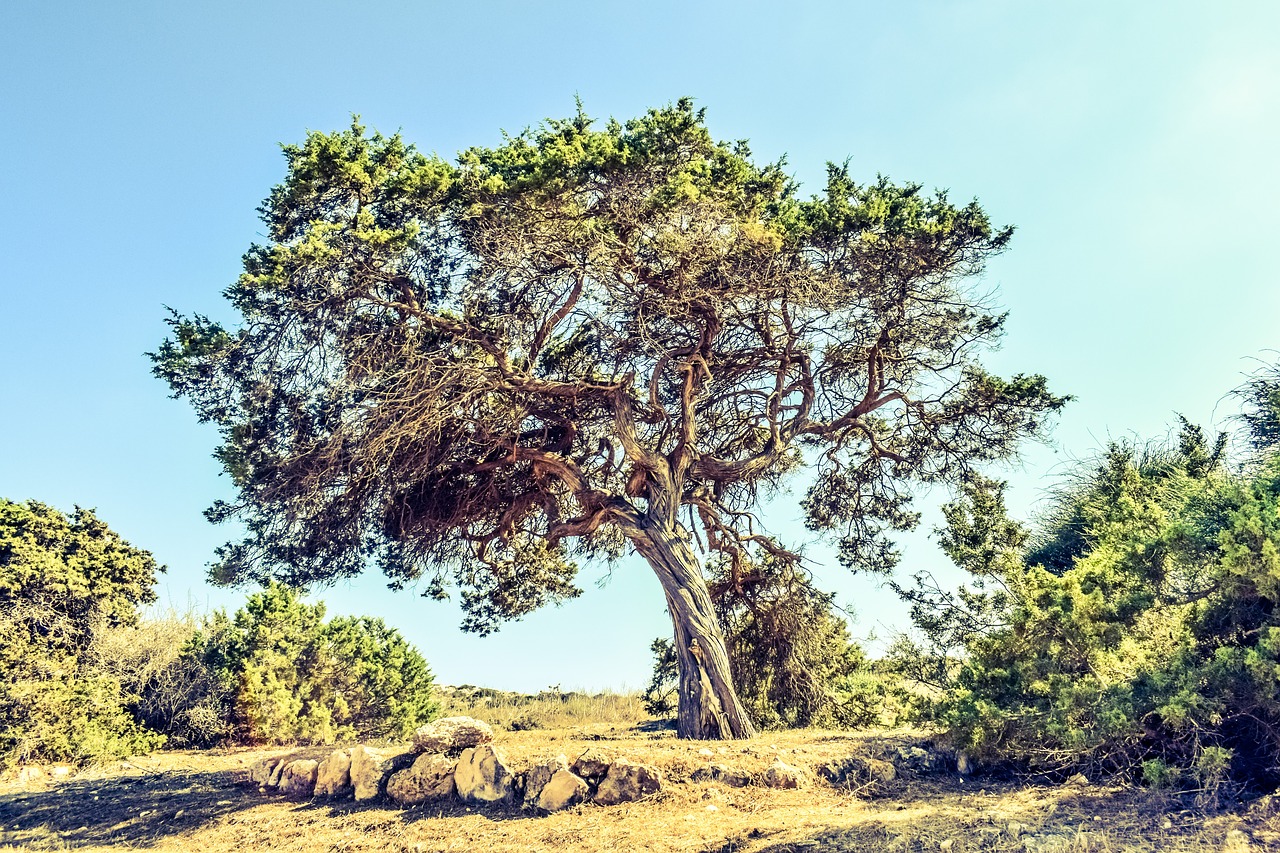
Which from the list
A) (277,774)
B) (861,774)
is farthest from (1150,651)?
(277,774)

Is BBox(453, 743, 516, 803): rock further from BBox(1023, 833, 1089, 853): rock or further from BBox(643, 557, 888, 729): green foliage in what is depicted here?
BBox(643, 557, 888, 729): green foliage

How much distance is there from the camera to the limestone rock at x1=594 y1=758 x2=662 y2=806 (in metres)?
9.38

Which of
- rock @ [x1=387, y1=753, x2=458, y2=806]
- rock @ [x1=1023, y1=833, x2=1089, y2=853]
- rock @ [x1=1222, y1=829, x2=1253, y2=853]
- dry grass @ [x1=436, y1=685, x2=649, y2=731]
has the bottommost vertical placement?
rock @ [x1=1222, y1=829, x2=1253, y2=853]

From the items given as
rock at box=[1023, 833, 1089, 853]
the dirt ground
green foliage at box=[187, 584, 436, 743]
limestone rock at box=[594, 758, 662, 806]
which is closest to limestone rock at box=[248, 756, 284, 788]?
the dirt ground

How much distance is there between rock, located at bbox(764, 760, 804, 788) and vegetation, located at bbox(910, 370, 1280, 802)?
1853 mm

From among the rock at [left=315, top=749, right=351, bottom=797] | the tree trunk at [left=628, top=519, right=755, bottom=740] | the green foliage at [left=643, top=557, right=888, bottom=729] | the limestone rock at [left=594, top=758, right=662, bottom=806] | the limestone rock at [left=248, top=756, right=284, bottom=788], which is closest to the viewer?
the limestone rock at [left=594, top=758, right=662, bottom=806]

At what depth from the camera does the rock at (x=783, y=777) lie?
31.1 ft

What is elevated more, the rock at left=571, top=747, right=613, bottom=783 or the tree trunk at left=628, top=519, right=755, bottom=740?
the tree trunk at left=628, top=519, right=755, bottom=740

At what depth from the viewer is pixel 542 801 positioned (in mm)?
9438

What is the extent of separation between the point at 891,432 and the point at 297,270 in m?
10.5

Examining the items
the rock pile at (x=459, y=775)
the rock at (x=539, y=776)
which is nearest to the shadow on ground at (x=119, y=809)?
the rock pile at (x=459, y=775)

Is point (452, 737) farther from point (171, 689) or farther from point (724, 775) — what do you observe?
point (171, 689)

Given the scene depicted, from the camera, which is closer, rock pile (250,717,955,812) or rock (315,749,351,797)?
rock pile (250,717,955,812)

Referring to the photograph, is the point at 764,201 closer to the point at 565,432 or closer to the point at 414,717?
the point at 565,432
